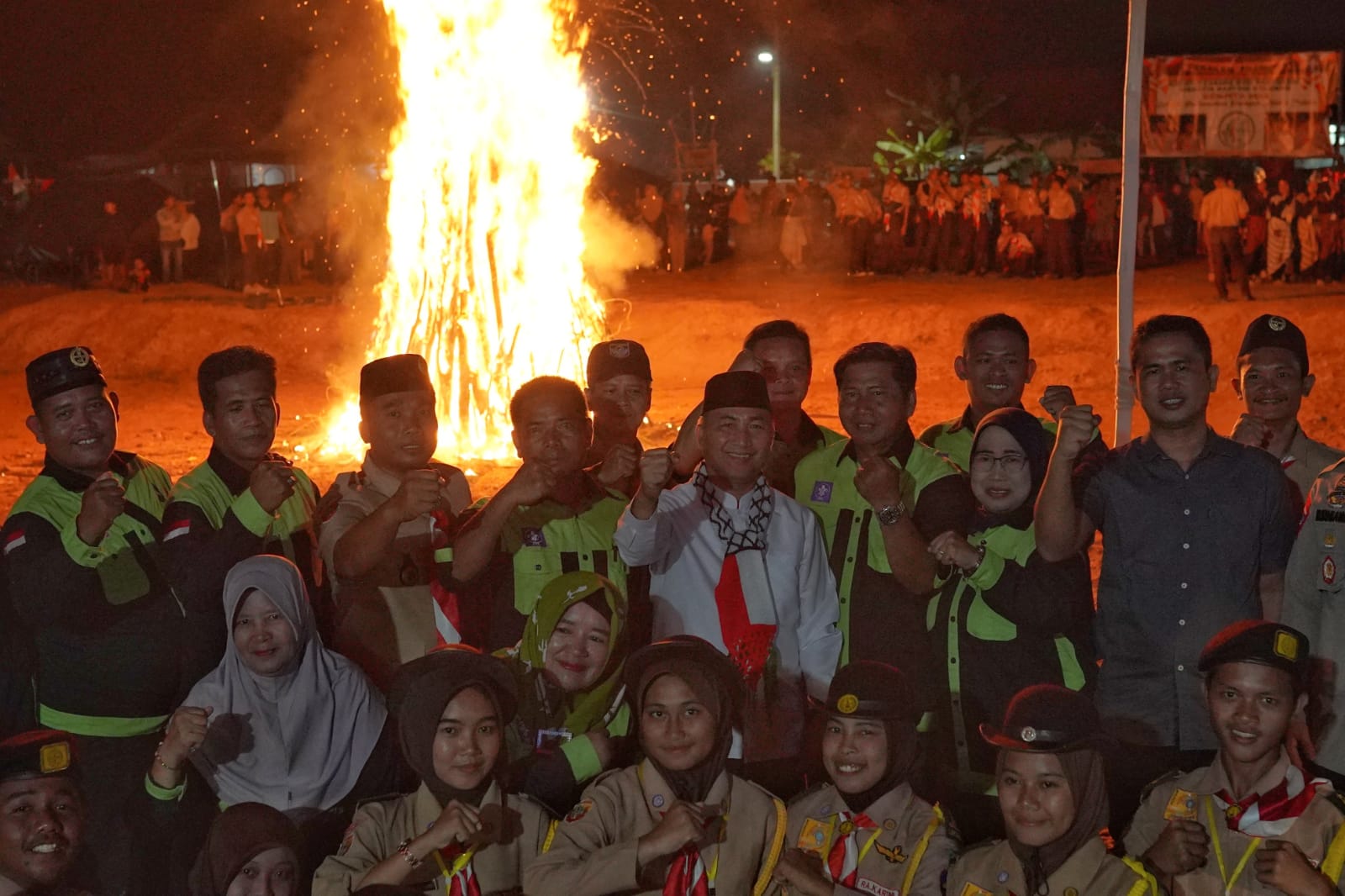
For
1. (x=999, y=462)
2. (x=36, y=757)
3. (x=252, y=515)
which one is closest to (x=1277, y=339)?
(x=999, y=462)

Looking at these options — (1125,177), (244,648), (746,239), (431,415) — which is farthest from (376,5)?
(746,239)

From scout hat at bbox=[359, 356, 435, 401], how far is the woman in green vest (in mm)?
1849

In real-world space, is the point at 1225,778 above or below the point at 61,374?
below

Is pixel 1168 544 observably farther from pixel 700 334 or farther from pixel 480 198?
pixel 700 334

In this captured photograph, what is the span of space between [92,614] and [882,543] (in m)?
2.52

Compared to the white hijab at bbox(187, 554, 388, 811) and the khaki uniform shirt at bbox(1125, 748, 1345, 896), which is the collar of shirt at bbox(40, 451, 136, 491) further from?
the khaki uniform shirt at bbox(1125, 748, 1345, 896)

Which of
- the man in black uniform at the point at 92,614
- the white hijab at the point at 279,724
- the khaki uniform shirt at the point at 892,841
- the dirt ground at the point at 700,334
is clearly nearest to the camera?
the khaki uniform shirt at the point at 892,841

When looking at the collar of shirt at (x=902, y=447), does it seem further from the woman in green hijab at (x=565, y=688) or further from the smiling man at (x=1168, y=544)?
the woman in green hijab at (x=565, y=688)

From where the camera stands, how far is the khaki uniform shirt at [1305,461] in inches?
205

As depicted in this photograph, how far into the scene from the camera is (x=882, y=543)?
15.6ft

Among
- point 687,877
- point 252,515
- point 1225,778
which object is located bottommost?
point 687,877

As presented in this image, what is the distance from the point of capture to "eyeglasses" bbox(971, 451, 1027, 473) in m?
4.54

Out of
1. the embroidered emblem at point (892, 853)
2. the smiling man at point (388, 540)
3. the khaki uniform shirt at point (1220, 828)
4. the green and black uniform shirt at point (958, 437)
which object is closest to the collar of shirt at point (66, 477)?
the smiling man at point (388, 540)

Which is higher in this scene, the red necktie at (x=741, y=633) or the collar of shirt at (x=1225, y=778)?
the red necktie at (x=741, y=633)
